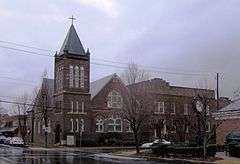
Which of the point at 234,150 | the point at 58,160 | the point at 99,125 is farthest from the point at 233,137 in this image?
the point at 99,125

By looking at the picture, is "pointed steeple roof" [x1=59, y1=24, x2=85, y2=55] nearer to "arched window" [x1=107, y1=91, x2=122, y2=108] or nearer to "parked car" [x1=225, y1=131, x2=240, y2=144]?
"arched window" [x1=107, y1=91, x2=122, y2=108]

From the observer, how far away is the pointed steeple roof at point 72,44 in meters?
76.9

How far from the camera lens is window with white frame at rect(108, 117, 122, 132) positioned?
80188mm

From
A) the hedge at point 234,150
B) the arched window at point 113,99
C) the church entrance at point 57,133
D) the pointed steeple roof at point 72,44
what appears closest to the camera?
the hedge at point 234,150

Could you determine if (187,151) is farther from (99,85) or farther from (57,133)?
(99,85)

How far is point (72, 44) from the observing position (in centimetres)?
7769

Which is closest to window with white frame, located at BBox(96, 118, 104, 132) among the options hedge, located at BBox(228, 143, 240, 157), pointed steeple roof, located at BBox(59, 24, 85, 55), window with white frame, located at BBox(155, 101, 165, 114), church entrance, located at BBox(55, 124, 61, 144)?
church entrance, located at BBox(55, 124, 61, 144)

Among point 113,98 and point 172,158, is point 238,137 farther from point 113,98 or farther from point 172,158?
point 113,98

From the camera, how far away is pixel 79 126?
7619 cm

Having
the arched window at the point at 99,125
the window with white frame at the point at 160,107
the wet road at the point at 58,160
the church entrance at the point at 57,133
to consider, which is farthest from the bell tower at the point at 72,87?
the wet road at the point at 58,160

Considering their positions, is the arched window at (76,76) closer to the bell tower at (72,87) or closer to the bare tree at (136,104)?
the bell tower at (72,87)

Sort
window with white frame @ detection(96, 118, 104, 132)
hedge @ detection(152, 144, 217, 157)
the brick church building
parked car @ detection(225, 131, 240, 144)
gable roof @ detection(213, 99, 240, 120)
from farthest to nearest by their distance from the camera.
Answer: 1. window with white frame @ detection(96, 118, 104, 132)
2. the brick church building
3. gable roof @ detection(213, 99, 240, 120)
4. parked car @ detection(225, 131, 240, 144)
5. hedge @ detection(152, 144, 217, 157)

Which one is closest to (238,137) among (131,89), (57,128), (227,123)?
(227,123)

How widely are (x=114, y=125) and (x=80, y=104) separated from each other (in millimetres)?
7880
